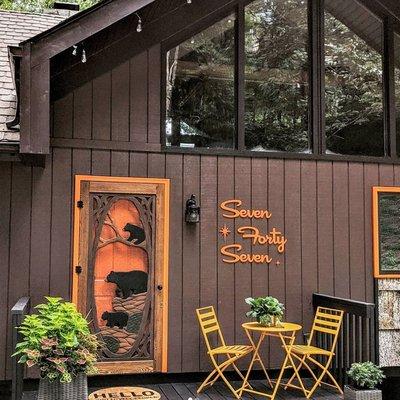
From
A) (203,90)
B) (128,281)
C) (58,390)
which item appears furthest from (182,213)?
(58,390)

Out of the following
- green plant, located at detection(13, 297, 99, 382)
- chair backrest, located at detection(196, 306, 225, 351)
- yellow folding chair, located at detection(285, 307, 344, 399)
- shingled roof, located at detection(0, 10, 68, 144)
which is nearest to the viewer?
green plant, located at detection(13, 297, 99, 382)

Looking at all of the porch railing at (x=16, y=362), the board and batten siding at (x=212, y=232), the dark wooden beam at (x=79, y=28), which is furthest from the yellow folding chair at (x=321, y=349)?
the dark wooden beam at (x=79, y=28)

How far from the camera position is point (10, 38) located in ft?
20.7

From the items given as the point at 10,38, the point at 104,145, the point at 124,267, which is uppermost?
the point at 10,38

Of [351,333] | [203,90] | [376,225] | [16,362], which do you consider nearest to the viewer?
[16,362]

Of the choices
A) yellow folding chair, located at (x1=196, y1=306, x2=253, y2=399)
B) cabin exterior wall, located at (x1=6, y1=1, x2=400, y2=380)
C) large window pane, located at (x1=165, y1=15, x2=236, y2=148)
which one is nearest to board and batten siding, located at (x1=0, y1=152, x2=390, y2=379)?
cabin exterior wall, located at (x1=6, y1=1, x2=400, y2=380)

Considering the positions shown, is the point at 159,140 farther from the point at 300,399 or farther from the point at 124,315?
the point at 300,399

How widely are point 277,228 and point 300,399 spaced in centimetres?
179

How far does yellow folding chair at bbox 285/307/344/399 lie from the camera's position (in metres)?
5.20

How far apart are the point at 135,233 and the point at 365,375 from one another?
254 cm

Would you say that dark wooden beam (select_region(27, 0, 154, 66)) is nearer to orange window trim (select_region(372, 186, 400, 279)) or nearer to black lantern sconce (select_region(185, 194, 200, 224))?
black lantern sconce (select_region(185, 194, 200, 224))

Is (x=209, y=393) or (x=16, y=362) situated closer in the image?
(x=16, y=362)

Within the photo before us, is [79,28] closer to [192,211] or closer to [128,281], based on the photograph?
[192,211]

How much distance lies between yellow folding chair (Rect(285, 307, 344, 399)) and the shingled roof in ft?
10.7
